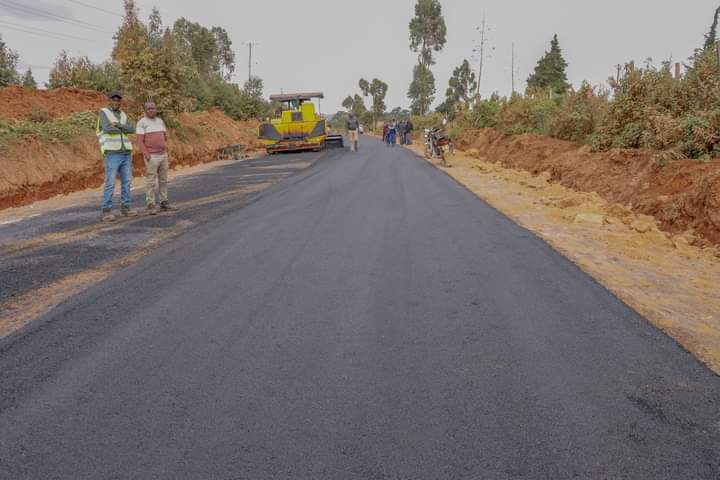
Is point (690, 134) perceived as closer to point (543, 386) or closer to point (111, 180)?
point (543, 386)

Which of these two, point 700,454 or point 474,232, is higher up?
point 474,232

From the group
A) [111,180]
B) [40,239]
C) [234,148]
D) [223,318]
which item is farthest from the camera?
[234,148]

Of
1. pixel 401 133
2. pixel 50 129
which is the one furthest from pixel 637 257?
pixel 401 133

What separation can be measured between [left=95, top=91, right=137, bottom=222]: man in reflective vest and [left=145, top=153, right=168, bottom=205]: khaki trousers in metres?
0.33

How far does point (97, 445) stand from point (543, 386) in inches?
99.4

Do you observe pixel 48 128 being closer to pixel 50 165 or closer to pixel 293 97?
pixel 50 165

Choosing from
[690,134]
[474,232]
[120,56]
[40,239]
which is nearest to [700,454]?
[474,232]

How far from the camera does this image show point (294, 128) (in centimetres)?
2544

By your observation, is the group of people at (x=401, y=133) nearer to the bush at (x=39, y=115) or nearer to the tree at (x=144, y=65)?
the tree at (x=144, y=65)

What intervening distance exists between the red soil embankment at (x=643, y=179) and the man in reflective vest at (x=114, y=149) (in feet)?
29.2

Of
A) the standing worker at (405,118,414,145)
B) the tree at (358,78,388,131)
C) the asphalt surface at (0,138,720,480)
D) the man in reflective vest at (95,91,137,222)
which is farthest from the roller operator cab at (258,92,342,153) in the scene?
the tree at (358,78,388,131)

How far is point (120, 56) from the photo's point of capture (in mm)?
20766

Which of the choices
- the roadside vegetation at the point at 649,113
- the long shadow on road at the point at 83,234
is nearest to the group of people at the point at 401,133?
the roadside vegetation at the point at 649,113

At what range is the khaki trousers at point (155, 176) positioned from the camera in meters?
9.42
